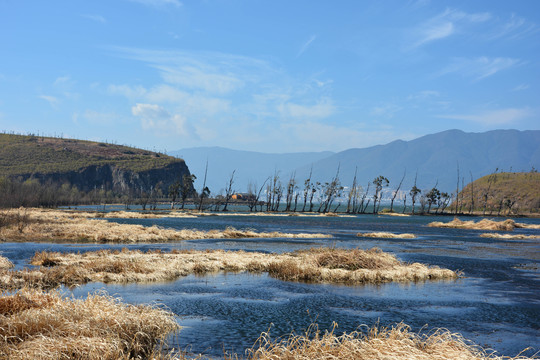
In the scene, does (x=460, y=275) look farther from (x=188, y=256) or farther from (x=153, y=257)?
(x=153, y=257)

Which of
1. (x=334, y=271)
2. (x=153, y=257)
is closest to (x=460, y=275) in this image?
(x=334, y=271)

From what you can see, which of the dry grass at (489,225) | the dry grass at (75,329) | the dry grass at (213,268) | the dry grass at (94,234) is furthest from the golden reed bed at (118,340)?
the dry grass at (489,225)

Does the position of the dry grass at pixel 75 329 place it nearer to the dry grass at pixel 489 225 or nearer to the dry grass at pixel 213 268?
the dry grass at pixel 213 268

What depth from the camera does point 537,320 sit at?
64.2ft

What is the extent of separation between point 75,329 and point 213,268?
61.8 feet

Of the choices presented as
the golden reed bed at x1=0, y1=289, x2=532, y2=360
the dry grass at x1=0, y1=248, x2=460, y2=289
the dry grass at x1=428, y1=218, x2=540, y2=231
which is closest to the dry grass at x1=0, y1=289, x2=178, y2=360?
the golden reed bed at x1=0, y1=289, x2=532, y2=360

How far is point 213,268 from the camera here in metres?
30.5

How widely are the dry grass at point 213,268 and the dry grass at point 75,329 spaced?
370 inches

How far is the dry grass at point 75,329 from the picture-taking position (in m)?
10.7

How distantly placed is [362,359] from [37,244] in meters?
40.9

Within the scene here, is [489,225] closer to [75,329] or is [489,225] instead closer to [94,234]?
[94,234]

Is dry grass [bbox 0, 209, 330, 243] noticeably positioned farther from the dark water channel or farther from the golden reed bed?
the golden reed bed

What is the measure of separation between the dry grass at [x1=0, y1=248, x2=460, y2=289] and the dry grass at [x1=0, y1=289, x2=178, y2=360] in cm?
940

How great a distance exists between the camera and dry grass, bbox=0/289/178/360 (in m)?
10.7
